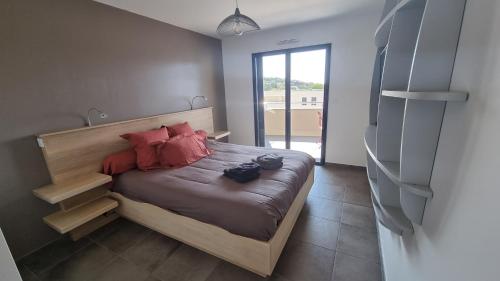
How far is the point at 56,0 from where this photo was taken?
203 centimetres

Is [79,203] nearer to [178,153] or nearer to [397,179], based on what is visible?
[178,153]

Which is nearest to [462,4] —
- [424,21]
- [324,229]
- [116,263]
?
[424,21]

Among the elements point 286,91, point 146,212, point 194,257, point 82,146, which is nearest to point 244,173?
point 194,257

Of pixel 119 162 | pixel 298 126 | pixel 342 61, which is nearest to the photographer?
pixel 119 162

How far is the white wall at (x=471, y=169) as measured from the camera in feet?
1.71

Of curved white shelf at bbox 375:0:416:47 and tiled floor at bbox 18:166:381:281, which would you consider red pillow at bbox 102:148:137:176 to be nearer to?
tiled floor at bbox 18:166:381:281

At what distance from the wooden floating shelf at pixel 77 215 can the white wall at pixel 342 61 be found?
3.12 metres

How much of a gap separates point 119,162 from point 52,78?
3.42 feet

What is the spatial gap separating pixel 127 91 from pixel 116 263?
2.01m

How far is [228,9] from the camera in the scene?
2.71 metres

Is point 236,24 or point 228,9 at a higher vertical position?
point 228,9

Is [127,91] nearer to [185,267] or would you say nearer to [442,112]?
[185,267]

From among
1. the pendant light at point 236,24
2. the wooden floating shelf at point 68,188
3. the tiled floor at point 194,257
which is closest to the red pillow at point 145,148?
the wooden floating shelf at point 68,188

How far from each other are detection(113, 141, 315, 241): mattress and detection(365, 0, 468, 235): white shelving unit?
838 mm
